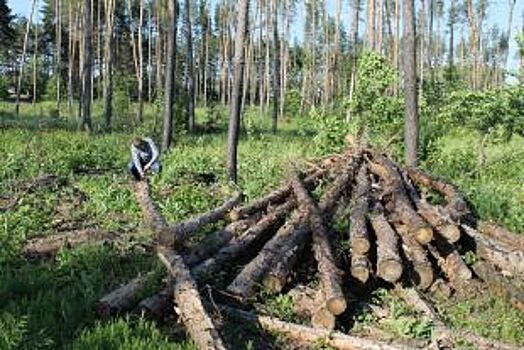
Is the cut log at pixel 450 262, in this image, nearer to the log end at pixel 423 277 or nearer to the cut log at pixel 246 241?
the log end at pixel 423 277

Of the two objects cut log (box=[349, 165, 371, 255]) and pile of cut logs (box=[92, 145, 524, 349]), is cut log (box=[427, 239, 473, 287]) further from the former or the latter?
cut log (box=[349, 165, 371, 255])

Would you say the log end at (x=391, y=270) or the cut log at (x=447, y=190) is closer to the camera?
the log end at (x=391, y=270)

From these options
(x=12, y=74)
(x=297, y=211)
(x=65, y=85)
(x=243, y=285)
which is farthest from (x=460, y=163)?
(x=12, y=74)

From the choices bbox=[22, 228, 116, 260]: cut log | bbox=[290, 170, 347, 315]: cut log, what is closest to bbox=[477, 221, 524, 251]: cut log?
bbox=[290, 170, 347, 315]: cut log

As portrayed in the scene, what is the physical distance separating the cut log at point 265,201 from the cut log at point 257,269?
1.03 meters

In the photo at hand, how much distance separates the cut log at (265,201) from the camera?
30.2 ft

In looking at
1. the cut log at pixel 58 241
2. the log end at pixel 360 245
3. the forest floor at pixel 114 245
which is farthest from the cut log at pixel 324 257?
the cut log at pixel 58 241

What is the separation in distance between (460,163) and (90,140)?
452 inches

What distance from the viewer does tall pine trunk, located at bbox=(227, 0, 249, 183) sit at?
15.7 m

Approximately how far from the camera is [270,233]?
8977 mm

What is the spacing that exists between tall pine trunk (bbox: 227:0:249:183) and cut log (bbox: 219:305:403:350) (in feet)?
28.7

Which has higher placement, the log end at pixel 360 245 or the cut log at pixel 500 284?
the log end at pixel 360 245

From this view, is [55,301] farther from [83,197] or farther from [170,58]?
[170,58]

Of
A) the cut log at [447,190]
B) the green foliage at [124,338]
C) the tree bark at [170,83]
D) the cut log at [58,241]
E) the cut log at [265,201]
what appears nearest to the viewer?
the green foliage at [124,338]
